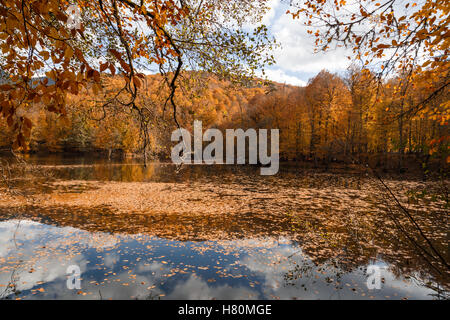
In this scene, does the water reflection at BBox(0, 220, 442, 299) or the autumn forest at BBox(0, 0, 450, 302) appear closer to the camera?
the autumn forest at BBox(0, 0, 450, 302)

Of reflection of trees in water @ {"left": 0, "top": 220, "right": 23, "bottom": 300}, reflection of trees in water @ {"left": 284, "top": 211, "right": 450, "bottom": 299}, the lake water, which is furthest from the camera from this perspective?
reflection of trees in water @ {"left": 284, "top": 211, "right": 450, "bottom": 299}

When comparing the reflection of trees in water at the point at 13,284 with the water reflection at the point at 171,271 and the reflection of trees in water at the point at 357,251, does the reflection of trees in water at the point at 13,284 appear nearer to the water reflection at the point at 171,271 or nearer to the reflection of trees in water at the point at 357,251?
the water reflection at the point at 171,271

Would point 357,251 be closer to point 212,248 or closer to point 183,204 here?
point 212,248

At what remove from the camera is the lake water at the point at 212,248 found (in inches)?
215

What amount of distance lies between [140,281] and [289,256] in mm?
4068

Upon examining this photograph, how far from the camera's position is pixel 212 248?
Result: 25.3 ft

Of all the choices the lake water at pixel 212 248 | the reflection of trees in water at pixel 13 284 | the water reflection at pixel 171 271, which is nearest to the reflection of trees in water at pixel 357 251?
the lake water at pixel 212 248

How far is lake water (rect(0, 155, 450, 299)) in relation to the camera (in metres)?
5.45

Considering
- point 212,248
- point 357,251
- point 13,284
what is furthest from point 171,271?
point 357,251

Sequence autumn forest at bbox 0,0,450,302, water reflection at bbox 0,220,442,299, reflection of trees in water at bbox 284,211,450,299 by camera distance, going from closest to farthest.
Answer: autumn forest at bbox 0,0,450,302
water reflection at bbox 0,220,442,299
reflection of trees in water at bbox 284,211,450,299

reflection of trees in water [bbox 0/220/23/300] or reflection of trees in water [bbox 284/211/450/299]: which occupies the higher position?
reflection of trees in water [bbox 284/211/450/299]

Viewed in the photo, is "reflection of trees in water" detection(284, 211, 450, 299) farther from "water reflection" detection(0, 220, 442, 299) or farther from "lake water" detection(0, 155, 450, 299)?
"water reflection" detection(0, 220, 442, 299)

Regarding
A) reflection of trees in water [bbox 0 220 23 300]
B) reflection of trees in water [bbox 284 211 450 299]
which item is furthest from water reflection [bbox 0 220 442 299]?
reflection of trees in water [bbox 284 211 450 299]
